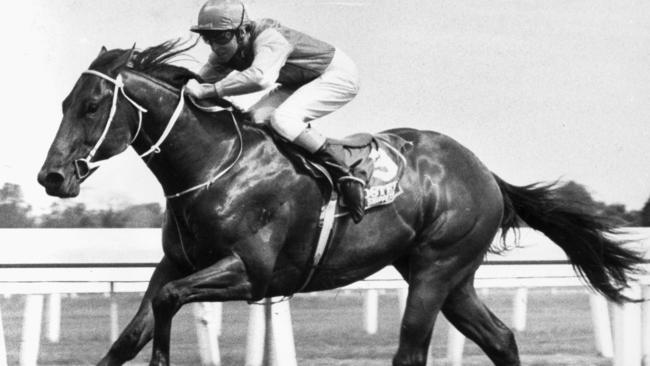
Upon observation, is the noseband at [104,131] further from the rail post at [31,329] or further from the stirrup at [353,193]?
the rail post at [31,329]

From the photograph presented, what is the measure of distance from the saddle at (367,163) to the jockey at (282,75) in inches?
1.9

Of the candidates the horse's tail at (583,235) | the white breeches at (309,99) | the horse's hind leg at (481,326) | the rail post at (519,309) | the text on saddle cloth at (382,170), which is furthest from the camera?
the rail post at (519,309)

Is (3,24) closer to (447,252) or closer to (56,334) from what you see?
(56,334)

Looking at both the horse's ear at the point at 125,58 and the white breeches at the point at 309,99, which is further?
the white breeches at the point at 309,99

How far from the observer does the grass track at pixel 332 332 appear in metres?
7.64

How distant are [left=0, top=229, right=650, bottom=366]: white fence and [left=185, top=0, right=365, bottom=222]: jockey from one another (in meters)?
1.45

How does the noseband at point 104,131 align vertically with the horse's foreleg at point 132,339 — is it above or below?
above

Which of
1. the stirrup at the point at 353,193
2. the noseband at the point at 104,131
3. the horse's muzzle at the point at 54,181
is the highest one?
the noseband at the point at 104,131

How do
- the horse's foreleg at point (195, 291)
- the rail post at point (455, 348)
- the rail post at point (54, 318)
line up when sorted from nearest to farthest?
the horse's foreleg at point (195, 291) → the rail post at point (54, 318) → the rail post at point (455, 348)

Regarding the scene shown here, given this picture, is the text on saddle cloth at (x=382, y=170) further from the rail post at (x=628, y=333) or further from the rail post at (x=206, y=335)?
the rail post at (x=628, y=333)

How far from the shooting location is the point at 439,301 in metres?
6.23

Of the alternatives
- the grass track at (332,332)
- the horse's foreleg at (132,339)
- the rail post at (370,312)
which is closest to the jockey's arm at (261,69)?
the horse's foreleg at (132,339)

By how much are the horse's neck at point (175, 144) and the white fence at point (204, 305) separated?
1.69m

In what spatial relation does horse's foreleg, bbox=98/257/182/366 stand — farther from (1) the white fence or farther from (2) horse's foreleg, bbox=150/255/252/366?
(1) the white fence
